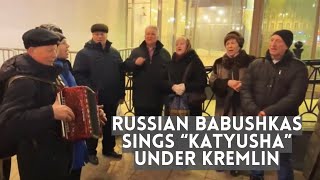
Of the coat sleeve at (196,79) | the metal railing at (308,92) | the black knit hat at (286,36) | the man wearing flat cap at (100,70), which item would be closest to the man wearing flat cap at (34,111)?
the man wearing flat cap at (100,70)

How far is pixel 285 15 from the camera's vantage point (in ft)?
20.5

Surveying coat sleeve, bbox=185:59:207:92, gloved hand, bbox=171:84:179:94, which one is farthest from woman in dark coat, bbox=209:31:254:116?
gloved hand, bbox=171:84:179:94

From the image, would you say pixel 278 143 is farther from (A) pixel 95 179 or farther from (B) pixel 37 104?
(B) pixel 37 104

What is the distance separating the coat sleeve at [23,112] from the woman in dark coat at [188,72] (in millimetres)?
1726

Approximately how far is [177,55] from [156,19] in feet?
19.6

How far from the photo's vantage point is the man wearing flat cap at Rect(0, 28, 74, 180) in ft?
5.43

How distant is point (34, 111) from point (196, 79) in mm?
1902

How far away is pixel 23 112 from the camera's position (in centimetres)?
166

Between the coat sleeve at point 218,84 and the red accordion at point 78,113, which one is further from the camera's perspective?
the coat sleeve at point 218,84

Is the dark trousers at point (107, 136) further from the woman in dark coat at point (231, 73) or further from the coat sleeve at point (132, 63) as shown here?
the woman in dark coat at point (231, 73)

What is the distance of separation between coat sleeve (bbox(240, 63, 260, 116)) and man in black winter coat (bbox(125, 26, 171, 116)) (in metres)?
0.92

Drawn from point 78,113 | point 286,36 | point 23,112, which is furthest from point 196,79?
point 23,112

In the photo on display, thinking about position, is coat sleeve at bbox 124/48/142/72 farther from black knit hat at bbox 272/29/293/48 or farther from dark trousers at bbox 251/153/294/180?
dark trousers at bbox 251/153/294/180

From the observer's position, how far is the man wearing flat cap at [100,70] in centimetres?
330
